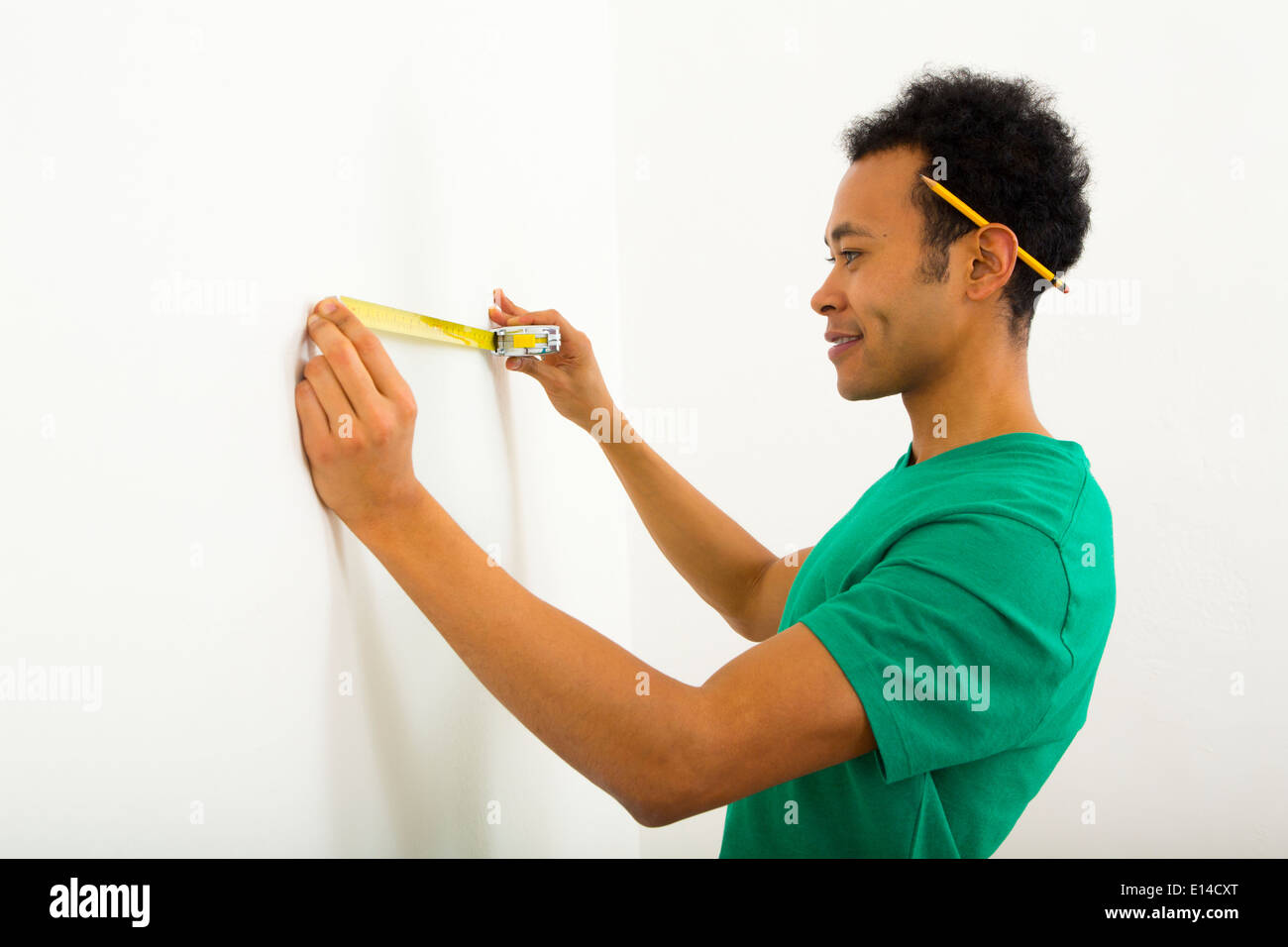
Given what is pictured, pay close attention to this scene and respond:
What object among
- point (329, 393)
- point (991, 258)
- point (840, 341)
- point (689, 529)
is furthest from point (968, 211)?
point (329, 393)

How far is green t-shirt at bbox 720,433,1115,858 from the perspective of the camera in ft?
2.22

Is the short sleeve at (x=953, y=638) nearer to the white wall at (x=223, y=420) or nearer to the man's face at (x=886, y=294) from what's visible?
the man's face at (x=886, y=294)

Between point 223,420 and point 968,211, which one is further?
point 968,211

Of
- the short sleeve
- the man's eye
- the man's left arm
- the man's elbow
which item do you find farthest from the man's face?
the man's elbow

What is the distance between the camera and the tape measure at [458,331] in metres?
0.74

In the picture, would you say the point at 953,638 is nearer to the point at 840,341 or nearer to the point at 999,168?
the point at 840,341

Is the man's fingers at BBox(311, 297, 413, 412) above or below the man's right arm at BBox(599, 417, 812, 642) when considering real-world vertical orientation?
above

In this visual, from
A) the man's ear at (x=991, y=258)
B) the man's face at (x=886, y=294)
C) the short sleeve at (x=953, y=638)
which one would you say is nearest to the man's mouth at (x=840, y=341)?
the man's face at (x=886, y=294)

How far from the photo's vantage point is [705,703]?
0.64 meters

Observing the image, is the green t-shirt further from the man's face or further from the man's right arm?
the man's right arm

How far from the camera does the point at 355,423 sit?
651 mm

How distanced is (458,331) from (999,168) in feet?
1.82

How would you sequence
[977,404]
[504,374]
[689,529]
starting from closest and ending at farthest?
1. [977,404]
2. [504,374]
3. [689,529]

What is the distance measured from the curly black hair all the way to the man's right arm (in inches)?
17.0
